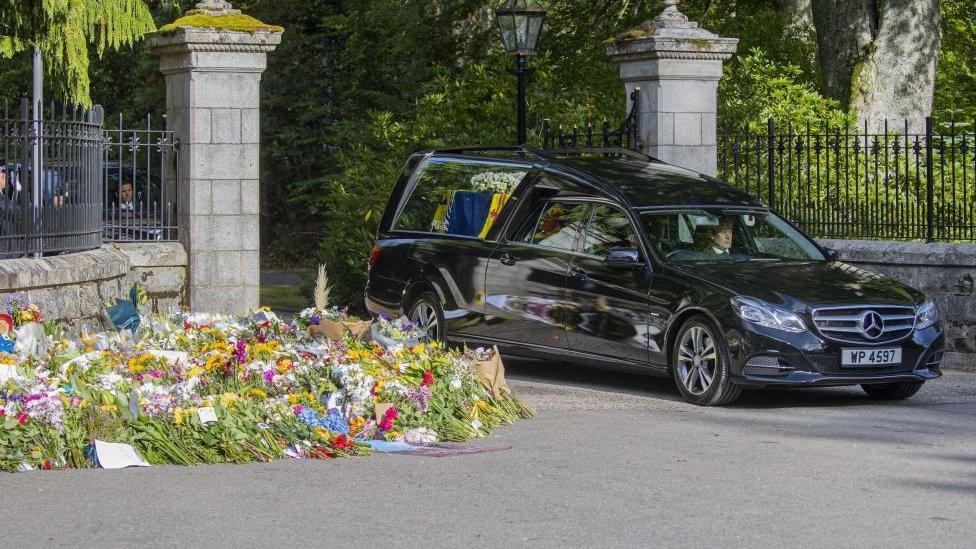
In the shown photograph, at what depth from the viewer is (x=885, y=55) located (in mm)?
22172

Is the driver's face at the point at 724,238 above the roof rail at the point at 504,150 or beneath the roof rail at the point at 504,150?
beneath

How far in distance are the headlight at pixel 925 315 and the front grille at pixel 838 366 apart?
0.27 metres

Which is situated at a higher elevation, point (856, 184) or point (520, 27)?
point (520, 27)

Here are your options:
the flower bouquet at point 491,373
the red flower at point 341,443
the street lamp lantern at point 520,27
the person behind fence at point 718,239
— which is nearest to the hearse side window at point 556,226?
the person behind fence at point 718,239

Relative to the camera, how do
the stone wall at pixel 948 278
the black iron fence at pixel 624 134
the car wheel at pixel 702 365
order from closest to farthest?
the car wheel at pixel 702 365 → the stone wall at pixel 948 278 → the black iron fence at pixel 624 134

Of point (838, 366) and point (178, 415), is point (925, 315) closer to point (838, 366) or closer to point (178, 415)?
point (838, 366)

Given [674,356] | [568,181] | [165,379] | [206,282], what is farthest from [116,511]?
[206,282]

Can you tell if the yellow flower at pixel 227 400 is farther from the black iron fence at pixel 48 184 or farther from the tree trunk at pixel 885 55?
the tree trunk at pixel 885 55

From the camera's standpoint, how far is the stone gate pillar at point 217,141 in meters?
16.1

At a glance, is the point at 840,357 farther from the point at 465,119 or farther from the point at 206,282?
the point at 465,119

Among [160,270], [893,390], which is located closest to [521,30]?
[160,270]

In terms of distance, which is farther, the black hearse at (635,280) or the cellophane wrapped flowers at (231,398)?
the black hearse at (635,280)

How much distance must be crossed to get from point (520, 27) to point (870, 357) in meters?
6.65

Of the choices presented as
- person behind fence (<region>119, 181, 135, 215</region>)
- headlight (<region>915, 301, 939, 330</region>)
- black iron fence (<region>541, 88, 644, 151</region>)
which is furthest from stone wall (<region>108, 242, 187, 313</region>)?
headlight (<region>915, 301, 939, 330</region>)
